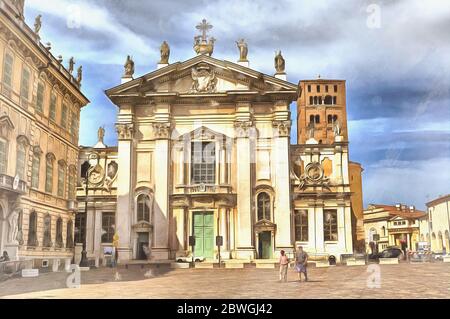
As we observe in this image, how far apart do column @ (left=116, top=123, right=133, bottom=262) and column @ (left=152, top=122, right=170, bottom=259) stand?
154 cm

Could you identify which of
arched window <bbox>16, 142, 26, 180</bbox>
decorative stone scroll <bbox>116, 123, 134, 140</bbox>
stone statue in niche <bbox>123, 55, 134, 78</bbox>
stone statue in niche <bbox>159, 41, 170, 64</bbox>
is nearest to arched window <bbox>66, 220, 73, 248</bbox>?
arched window <bbox>16, 142, 26, 180</bbox>

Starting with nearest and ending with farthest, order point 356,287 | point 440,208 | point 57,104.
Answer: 1. point 356,287
2. point 57,104
3. point 440,208

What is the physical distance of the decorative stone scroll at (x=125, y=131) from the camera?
32438mm

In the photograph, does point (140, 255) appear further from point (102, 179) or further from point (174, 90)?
point (174, 90)

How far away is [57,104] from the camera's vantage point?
23766mm

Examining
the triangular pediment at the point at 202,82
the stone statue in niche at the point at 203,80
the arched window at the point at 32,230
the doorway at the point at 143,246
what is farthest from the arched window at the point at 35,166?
the stone statue in niche at the point at 203,80

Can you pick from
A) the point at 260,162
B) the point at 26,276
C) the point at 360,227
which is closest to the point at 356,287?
the point at 26,276

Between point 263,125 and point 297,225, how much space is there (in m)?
7.34

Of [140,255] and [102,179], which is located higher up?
[102,179]

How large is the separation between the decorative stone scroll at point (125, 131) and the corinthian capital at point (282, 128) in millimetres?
8939

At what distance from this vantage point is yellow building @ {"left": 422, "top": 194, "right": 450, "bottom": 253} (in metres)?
22.4

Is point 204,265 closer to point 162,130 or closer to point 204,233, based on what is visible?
point 204,233
